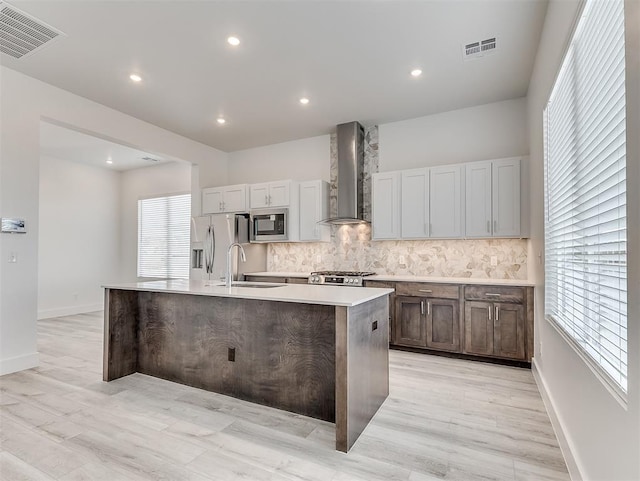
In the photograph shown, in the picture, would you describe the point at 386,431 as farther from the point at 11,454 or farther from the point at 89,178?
the point at 89,178

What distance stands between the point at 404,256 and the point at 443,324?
1.15 m

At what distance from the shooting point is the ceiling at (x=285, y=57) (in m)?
2.66

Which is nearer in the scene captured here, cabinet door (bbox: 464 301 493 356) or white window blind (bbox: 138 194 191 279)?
cabinet door (bbox: 464 301 493 356)

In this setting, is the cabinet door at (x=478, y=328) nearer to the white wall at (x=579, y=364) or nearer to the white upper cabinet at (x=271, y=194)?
the white wall at (x=579, y=364)

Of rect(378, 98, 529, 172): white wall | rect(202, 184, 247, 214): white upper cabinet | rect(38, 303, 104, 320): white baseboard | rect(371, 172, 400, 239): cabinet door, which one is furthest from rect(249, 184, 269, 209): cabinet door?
rect(38, 303, 104, 320): white baseboard

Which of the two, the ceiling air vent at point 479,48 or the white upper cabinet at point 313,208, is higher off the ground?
the ceiling air vent at point 479,48

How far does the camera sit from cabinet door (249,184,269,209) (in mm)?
5387

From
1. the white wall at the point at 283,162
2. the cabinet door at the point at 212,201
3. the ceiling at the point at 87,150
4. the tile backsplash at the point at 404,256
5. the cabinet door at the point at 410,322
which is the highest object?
the ceiling at the point at 87,150

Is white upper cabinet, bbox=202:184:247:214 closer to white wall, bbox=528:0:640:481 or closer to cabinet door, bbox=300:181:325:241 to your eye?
cabinet door, bbox=300:181:325:241

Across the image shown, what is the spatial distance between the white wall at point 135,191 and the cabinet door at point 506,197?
5374mm

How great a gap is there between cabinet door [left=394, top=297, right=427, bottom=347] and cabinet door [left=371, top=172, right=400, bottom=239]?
881 millimetres

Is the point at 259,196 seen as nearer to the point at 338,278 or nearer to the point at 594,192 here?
the point at 338,278

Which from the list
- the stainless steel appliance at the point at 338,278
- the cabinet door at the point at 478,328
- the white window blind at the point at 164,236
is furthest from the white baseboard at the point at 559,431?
the white window blind at the point at 164,236

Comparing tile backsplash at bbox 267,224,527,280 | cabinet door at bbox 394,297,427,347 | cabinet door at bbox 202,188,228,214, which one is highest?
cabinet door at bbox 202,188,228,214
